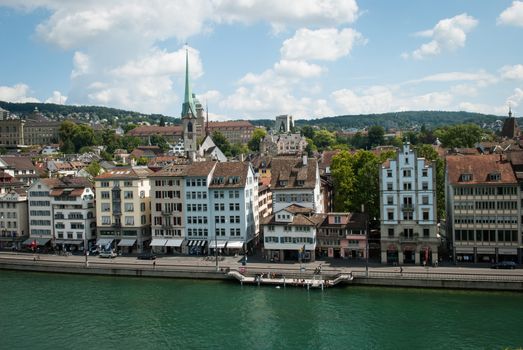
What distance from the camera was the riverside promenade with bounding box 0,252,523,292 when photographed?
60.8m

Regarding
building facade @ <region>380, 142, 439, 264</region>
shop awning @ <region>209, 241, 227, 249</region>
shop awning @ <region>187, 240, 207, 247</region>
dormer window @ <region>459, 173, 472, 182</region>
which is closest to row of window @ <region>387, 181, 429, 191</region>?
building facade @ <region>380, 142, 439, 264</region>

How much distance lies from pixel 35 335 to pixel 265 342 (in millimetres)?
20294

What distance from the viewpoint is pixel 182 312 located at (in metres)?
56.8

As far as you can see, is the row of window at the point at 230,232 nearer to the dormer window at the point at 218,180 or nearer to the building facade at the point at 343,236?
the dormer window at the point at 218,180

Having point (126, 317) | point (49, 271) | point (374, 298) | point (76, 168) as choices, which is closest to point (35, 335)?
point (126, 317)

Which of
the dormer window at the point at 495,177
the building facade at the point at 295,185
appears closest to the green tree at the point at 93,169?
the building facade at the point at 295,185

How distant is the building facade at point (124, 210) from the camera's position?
8306 centimetres

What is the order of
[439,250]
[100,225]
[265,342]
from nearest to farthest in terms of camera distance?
1. [265,342]
2. [439,250]
3. [100,225]

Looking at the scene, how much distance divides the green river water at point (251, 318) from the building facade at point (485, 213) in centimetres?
885

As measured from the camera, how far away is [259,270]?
68.4 m

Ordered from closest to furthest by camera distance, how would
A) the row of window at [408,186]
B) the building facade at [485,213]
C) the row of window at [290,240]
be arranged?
the building facade at [485,213] → the row of window at [408,186] → the row of window at [290,240]

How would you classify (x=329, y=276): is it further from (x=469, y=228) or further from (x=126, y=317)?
(x=126, y=317)

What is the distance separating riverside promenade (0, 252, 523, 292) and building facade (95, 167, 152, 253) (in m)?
4.27

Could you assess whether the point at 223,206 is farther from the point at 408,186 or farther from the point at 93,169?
the point at 93,169
